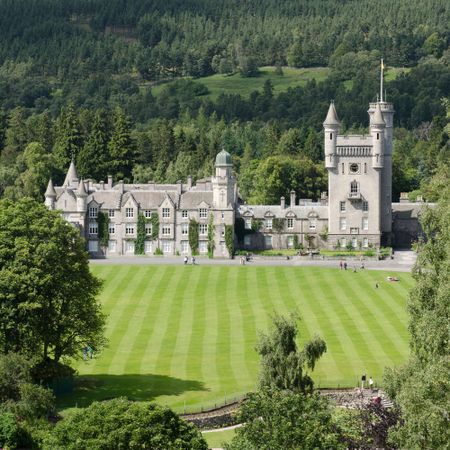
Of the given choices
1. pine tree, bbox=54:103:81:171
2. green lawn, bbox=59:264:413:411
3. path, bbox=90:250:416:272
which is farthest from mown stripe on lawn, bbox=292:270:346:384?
pine tree, bbox=54:103:81:171

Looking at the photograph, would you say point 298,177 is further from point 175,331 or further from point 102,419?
point 102,419

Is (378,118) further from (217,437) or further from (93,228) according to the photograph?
(217,437)

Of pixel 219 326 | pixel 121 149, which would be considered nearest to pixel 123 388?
pixel 219 326

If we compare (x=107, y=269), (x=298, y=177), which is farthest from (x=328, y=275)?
(x=298, y=177)

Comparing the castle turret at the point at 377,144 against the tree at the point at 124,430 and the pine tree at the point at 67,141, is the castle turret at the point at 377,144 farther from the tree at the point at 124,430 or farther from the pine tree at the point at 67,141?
the tree at the point at 124,430

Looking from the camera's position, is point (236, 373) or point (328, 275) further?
point (328, 275)

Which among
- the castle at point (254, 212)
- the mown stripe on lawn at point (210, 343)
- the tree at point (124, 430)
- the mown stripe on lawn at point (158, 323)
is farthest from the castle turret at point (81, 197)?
the tree at point (124, 430)
